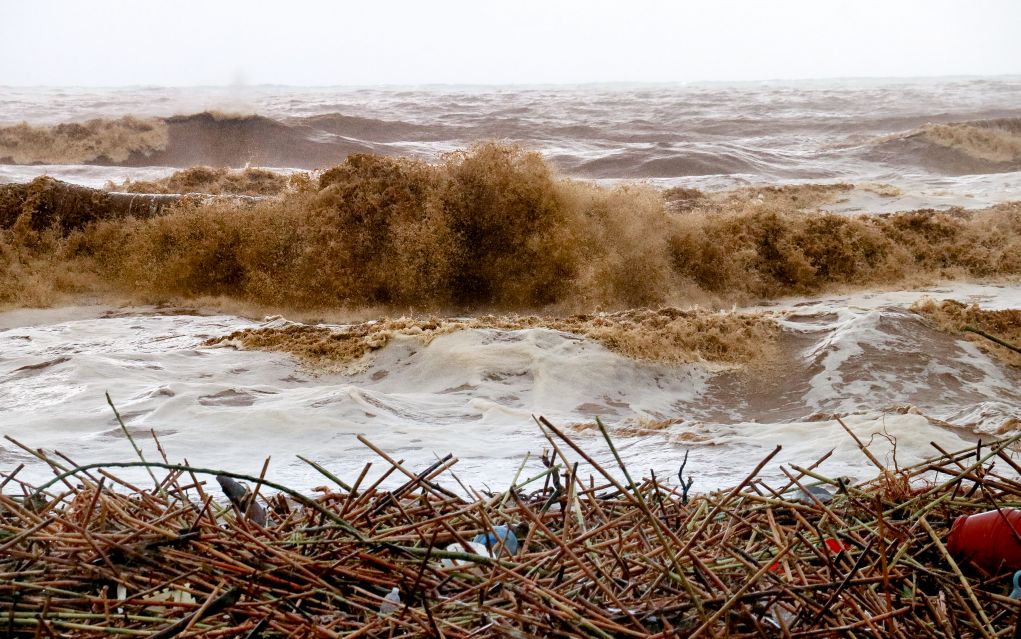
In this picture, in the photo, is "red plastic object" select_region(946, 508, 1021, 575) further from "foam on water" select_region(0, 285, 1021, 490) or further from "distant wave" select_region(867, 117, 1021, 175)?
"distant wave" select_region(867, 117, 1021, 175)

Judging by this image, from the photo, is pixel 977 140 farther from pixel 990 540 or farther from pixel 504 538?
pixel 504 538

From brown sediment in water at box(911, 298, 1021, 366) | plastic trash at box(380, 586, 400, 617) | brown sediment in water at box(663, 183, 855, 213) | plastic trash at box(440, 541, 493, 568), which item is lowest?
brown sediment in water at box(911, 298, 1021, 366)

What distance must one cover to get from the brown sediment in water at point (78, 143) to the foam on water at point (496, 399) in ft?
41.2

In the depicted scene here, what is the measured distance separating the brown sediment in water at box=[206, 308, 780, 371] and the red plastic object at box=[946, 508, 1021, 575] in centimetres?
448

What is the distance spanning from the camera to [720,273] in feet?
31.1

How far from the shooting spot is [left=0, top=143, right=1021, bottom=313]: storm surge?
9.09 m

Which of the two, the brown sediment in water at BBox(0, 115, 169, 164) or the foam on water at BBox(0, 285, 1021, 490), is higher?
the brown sediment in water at BBox(0, 115, 169, 164)

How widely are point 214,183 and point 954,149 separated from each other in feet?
53.3

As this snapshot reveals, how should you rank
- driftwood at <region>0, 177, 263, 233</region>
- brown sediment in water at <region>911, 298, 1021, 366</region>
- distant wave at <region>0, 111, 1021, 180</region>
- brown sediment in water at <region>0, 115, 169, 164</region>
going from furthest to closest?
brown sediment in water at <region>0, 115, 169, 164</region>, distant wave at <region>0, 111, 1021, 180</region>, driftwood at <region>0, 177, 263, 233</region>, brown sediment in water at <region>911, 298, 1021, 366</region>

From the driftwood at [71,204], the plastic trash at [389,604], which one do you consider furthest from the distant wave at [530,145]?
the plastic trash at [389,604]

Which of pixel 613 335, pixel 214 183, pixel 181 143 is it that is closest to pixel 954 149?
pixel 214 183

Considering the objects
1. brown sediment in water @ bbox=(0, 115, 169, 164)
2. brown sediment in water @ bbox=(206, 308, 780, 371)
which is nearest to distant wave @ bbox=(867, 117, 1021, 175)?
brown sediment in water @ bbox=(206, 308, 780, 371)

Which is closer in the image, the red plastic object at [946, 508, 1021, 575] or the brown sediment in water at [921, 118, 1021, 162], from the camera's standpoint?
the red plastic object at [946, 508, 1021, 575]

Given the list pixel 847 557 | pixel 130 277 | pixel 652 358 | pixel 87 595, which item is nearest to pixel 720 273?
pixel 652 358
